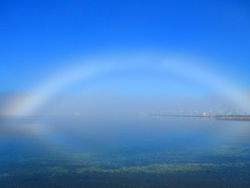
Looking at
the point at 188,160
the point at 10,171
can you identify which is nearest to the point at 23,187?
the point at 10,171

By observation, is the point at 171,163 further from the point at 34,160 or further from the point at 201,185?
the point at 34,160

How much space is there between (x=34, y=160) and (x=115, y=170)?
11.6 meters

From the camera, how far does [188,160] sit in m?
26.4

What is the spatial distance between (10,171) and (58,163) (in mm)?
5224

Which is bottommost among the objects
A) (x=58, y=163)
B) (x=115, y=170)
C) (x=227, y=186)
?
(x=227, y=186)

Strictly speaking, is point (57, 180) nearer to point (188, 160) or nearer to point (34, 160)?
point (34, 160)

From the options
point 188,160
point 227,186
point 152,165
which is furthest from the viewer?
point 188,160

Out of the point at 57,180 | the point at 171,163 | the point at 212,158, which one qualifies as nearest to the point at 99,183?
the point at 57,180

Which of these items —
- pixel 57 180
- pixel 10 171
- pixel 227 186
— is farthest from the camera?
pixel 10 171

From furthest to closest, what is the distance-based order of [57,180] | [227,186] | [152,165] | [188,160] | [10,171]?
1. [188,160]
2. [152,165]
3. [10,171]
4. [57,180]
5. [227,186]

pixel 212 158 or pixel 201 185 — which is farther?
pixel 212 158

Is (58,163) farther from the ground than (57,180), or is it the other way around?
(58,163)

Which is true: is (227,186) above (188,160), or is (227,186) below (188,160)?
below

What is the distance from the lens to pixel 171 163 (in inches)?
974
